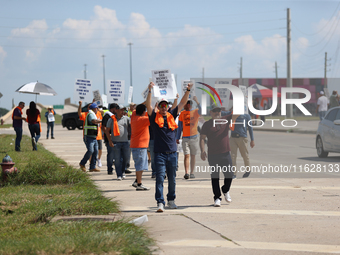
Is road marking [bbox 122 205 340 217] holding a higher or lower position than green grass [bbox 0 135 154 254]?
lower

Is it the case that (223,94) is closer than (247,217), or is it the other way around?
(247,217)

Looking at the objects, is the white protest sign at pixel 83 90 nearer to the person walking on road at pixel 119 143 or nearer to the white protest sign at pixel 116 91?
the white protest sign at pixel 116 91

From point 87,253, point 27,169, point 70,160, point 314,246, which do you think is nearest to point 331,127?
point 70,160

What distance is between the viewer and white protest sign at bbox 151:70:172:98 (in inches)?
566

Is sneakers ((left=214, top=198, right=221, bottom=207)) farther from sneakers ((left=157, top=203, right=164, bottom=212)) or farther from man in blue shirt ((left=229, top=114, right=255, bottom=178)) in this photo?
man in blue shirt ((left=229, top=114, right=255, bottom=178))

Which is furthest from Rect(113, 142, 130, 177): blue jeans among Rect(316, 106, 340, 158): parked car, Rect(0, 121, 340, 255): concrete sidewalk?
Rect(316, 106, 340, 158): parked car

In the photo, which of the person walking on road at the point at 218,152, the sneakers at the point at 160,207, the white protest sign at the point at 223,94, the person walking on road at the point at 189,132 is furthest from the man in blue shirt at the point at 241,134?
the sneakers at the point at 160,207

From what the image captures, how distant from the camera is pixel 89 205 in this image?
7.54 m

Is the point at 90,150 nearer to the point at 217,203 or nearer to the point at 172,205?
the point at 172,205

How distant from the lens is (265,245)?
19.0 ft

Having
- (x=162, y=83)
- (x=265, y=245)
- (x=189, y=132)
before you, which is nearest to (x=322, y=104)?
(x=162, y=83)

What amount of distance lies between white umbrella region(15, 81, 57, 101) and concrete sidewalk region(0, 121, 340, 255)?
9.40 metres

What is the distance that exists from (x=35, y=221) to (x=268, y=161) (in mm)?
10166

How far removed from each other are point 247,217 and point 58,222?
2.73 m
